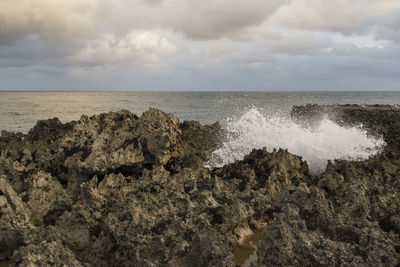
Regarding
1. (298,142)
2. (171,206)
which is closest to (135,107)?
(298,142)

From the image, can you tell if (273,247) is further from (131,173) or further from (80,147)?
(80,147)

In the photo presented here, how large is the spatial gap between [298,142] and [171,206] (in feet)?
28.2

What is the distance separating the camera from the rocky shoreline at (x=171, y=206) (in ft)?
13.0

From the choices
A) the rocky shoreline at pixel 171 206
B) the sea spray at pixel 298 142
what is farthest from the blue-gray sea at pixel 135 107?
the rocky shoreline at pixel 171 206

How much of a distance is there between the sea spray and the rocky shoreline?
2.90 meters

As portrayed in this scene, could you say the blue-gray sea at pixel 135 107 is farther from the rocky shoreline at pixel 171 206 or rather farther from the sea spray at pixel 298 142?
the rocky shoreline at pixel 171 206

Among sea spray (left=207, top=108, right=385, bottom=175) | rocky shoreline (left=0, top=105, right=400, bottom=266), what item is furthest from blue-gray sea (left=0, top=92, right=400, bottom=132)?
rocky shoreline (left=0, top=105, right=400, bottom=266)

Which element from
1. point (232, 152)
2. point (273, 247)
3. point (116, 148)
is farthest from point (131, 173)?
point (232, 152)

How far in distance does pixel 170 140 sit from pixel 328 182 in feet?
11.4

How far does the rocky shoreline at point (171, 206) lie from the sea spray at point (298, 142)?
2.90 m

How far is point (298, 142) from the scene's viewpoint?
12.4 metres

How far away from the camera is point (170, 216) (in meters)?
4.72

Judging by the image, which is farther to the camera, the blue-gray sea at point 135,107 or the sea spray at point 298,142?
the blue-gray sea at point 135,107

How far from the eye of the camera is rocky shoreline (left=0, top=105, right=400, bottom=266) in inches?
156
